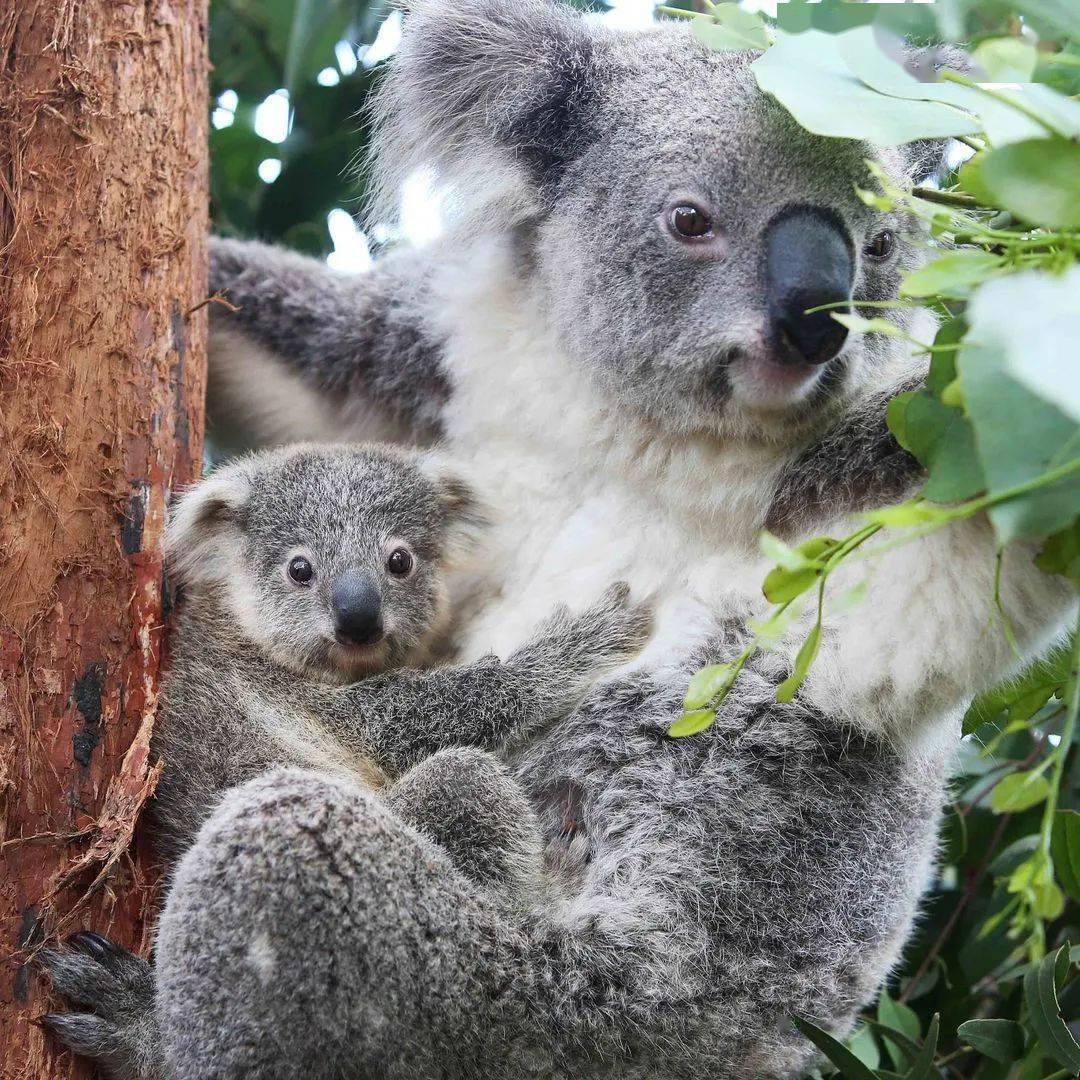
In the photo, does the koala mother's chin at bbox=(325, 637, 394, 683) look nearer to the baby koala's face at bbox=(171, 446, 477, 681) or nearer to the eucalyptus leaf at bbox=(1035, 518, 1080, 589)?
the baby koala's face at bbox=(171, 446, 477, 681)

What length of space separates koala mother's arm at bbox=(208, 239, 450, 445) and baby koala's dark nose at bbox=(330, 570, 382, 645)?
769 millimetres

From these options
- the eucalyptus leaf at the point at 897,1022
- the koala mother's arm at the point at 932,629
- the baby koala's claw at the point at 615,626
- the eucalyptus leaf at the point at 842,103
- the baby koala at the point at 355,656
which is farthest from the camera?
the eucalyptus leaf at the point at 897,1022

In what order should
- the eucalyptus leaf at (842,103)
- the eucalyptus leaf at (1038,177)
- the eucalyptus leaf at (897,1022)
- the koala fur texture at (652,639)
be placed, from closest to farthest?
the eucalyptus leaf at (1038,177) < the eucalyptus leaf at (842,103) < the koala fur texture at (652,639) < the eucalyptus leaf at (897,1022)

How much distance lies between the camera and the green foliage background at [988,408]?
1284 mm

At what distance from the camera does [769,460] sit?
2.55 m

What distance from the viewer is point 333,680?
273cm

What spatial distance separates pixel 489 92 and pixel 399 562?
113cm

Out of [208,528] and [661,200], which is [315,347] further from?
[661,200]

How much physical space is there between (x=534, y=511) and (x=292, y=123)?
1.75m

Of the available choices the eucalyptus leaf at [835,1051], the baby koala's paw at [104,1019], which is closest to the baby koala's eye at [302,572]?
the baby koala's paw at [104,1019]

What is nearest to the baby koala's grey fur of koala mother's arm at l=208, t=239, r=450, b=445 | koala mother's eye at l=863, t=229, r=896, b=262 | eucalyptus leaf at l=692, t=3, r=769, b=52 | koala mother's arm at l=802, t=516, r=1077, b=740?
koala mother's arm at l=208, t=239, r=450, b=445

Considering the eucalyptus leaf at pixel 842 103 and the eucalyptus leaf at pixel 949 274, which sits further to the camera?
the eucalyptus leaf at pixel 842 103

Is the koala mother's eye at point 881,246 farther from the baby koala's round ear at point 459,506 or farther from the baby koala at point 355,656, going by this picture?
the baby koala's round ear at point 459,506

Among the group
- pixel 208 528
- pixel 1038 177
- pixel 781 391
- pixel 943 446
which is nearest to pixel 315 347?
pixel 208 528
